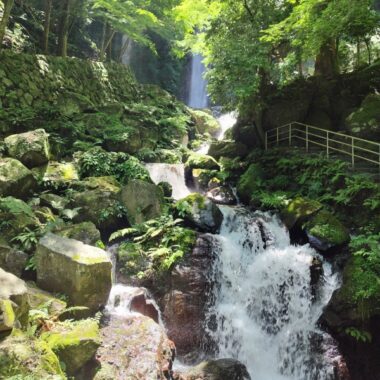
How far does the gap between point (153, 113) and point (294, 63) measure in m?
7.69

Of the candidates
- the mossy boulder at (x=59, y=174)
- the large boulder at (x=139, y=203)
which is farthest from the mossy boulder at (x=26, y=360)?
the mossy boulder at (x=59, y=174)

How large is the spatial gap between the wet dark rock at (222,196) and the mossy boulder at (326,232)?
4027 mm

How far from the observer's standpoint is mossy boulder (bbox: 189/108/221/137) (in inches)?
917

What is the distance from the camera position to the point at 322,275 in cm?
927

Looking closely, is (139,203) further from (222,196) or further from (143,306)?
(222,196)

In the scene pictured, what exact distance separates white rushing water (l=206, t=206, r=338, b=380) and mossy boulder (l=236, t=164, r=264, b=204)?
3142mm

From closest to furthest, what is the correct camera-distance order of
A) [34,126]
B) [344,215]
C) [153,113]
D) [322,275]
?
1. [322,275]
2. [344,215]
3. [34,126]
4. [153,113]

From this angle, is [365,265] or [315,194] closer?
[365,265]

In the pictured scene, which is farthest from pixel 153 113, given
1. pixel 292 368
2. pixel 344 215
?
pixel 292 368

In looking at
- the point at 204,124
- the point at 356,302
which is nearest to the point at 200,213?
the point at 356,302

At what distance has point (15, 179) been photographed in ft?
30.8

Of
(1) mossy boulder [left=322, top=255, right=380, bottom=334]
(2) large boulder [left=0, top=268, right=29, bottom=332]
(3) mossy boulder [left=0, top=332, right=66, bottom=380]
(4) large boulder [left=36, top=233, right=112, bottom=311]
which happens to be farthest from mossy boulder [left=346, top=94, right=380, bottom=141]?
(3) mossy boulder [left=0, top=332, right=66, bottom=380]

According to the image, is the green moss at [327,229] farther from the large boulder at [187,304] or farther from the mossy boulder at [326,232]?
the large boulder at [187,304]

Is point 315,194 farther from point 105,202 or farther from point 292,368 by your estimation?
point 105,202
